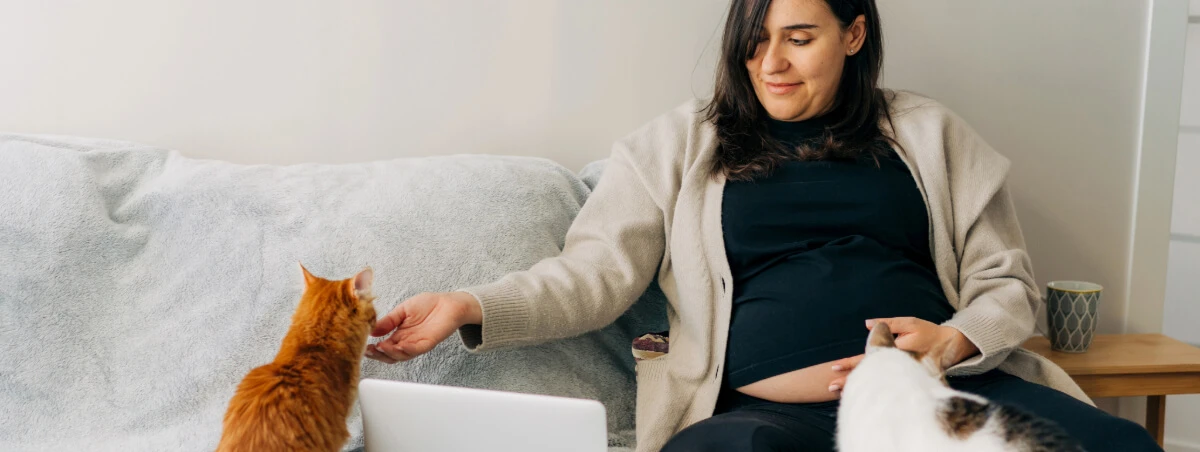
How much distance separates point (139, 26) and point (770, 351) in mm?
1294

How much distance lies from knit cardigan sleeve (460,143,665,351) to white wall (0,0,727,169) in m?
0.28

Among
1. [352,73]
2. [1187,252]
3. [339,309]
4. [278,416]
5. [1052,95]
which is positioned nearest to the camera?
[278,416]

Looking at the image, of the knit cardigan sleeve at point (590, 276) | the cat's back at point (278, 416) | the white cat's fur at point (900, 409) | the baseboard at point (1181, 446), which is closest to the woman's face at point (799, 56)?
the knit cardigan sleeve at point (590, 276)

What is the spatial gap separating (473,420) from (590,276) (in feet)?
1.44

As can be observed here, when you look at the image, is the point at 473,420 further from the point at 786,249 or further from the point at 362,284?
the point at 786,249

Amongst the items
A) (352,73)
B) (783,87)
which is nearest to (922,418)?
(783,87)

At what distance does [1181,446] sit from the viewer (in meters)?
2.23

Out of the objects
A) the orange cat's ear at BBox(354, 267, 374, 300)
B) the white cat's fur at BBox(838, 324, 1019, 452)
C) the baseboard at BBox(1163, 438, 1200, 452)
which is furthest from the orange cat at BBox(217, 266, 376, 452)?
the baseboard at BBox(1163, 438, 1200, 452)

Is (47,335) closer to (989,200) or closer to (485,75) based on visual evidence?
(485,75)

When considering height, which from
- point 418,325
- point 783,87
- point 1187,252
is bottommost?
point 1187,252

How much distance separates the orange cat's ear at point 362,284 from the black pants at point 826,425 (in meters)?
0.42

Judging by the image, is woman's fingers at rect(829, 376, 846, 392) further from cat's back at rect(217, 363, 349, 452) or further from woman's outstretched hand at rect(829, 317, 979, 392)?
cat's back at rect(217, 363, 349, 452)

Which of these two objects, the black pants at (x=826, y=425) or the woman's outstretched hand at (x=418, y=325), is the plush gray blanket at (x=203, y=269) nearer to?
the woman's outstretched hand at (x=418, y=325)

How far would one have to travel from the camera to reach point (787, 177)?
4.49 ft
